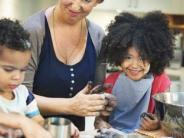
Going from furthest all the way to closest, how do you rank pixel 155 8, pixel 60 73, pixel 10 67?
pixel 155 8 → pixel 60 73 → pixel 10 67

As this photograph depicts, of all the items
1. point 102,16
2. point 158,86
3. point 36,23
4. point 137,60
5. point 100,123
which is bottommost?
point 100,123

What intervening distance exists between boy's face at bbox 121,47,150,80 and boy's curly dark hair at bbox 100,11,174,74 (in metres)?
0.01

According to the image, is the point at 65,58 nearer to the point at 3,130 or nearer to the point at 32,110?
the point at 32,110

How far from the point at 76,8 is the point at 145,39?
0.88 feet

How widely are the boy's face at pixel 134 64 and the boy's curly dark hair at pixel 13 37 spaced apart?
365mm

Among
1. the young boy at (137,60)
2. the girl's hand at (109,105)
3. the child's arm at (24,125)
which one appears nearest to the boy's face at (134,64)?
the young boy at (137,60)

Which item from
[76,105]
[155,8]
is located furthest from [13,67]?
[155,8]

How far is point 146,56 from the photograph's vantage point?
1369 millimetres

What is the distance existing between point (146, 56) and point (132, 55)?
49mm

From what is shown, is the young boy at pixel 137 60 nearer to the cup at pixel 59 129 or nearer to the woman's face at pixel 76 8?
the woman's face at pixel 76 8

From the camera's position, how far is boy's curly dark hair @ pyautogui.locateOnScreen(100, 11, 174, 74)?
1.38 metres

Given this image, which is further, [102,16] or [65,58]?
[102,16]

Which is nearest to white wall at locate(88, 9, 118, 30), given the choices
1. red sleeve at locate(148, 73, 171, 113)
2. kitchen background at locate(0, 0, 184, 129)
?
kitchen background at locate(0, 0, 184, 129)

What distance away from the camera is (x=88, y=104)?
1.33 metres
